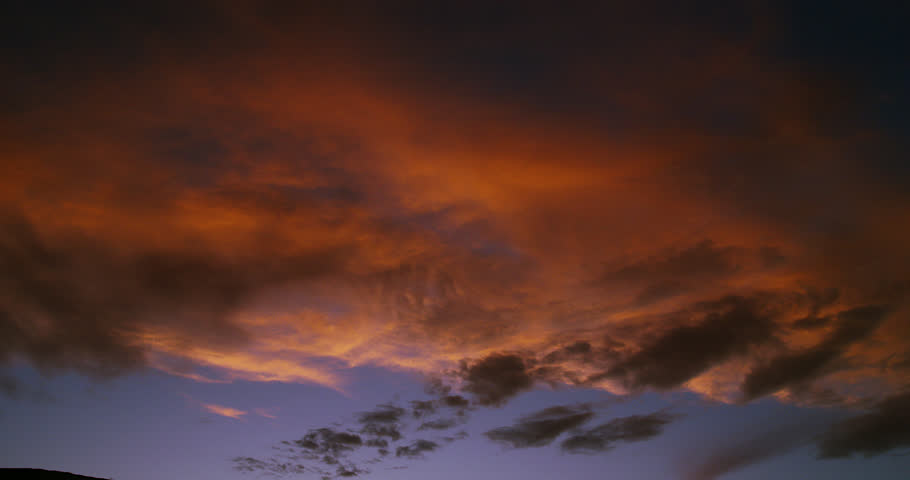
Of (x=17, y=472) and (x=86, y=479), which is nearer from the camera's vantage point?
(x=17, y=472)

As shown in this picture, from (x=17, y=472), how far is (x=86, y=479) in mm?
8141

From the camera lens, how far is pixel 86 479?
77.6 metres

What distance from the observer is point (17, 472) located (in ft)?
234
